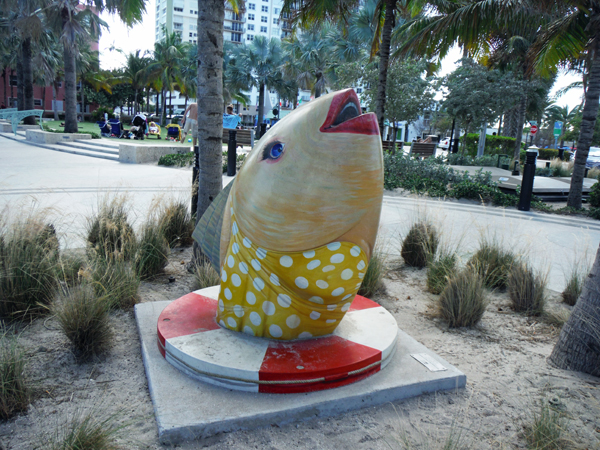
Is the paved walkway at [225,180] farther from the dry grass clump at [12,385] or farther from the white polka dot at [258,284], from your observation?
the white polka dot at [258,284]

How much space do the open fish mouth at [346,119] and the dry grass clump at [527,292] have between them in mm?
2666

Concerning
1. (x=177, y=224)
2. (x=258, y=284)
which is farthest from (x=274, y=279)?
(x=177, y=224)

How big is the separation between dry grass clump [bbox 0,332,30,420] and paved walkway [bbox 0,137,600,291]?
2218mm

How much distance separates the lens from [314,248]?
7.54 ft

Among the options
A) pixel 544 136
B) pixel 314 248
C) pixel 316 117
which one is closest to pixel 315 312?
pixel 314 248

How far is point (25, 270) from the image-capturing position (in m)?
3.30

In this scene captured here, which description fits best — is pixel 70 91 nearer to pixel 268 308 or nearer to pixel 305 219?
pixel 268 308

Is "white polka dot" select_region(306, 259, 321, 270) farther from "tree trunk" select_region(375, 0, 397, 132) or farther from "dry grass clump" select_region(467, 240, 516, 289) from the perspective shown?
"tree trunk" select_region(375, 0, 397, 132)

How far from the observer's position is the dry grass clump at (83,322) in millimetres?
2762

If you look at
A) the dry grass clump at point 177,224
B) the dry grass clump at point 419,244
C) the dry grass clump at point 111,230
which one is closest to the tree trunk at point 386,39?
the dry grass clump at point 419,244

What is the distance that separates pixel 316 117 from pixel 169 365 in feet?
5.67

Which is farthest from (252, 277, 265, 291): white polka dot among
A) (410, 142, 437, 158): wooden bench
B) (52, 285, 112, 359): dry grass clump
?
(410, 142, 437, 158): wooden bench

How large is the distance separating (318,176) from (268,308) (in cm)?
89

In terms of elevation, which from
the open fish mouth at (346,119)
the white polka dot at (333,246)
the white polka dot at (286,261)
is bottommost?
the white polka dot at (286,261)
